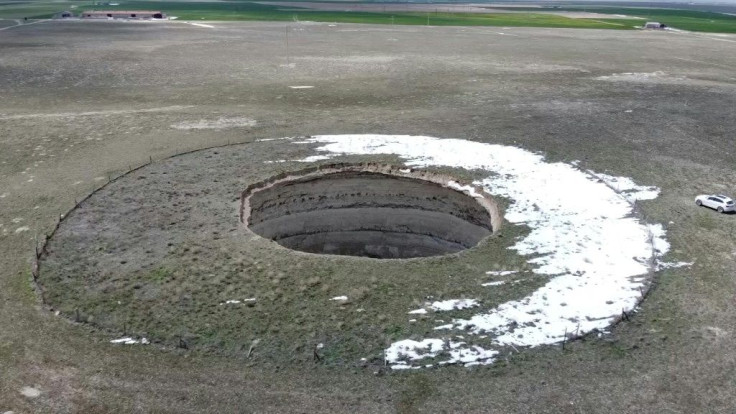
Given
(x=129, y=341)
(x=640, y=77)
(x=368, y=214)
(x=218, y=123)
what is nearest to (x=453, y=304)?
(x=129, y=341)

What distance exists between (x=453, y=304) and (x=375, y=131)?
15013 millimetres

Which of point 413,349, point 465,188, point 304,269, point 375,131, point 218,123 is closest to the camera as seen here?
point 413,349

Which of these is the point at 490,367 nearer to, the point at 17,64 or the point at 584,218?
the point at 584,218

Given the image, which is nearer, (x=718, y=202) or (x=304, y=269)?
(x=304, y=269)

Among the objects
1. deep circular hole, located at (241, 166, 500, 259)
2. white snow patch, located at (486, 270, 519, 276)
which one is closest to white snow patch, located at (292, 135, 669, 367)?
white snow patch, located at (486, 270, 519, 276)

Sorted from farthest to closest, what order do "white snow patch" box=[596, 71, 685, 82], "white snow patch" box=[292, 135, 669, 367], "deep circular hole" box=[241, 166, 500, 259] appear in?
"white snow patch" box=[596, 71, 685, 82] → "deep circular hole" box=[241, 166, 500, 259] → "white snow patch" box=[292, 135, 669, 367]

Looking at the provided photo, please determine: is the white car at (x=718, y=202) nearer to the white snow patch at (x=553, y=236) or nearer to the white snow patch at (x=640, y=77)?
the white snow patch at (x=553, y=236)

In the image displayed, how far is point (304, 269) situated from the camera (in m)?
15.2

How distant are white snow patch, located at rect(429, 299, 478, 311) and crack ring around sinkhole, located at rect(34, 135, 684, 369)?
43mm

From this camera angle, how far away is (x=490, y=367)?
11812 mm

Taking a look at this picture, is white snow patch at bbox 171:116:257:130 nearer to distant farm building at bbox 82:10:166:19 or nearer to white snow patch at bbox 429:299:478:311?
white snow patch at bbox 429:299:478:311

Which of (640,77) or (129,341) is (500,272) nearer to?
(129,341)

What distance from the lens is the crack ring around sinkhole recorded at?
12922 mm

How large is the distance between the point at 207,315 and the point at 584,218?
1107 cm
